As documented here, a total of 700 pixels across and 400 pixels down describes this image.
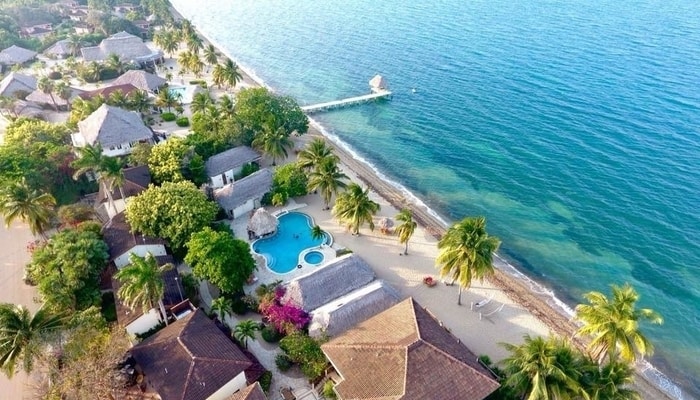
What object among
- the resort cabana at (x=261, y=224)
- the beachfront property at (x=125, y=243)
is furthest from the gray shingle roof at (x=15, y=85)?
the resort cabana at (x=261, y=224)

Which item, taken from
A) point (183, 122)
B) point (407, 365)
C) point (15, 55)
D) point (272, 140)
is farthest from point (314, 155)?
point (15, 55)

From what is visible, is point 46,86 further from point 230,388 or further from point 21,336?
point 230,388

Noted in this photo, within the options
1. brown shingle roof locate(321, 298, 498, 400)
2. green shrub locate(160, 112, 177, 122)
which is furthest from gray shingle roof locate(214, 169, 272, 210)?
green shrub locate(160, 112, 177, 122)

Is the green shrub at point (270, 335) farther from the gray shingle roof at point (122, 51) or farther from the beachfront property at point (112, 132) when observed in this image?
the gray shingle roof at point (122, 51)

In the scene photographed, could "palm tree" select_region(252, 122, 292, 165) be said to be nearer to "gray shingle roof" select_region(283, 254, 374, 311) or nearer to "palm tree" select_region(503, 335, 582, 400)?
"gray shingle roof" select_region(283, 254, 374, 311)

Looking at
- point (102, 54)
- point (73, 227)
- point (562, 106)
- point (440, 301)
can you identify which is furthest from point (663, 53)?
point (102, 54)
